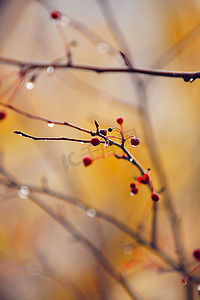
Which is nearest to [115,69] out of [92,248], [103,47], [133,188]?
[133,188]

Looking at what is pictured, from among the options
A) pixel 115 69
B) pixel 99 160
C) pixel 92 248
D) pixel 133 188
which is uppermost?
pixel 99 160

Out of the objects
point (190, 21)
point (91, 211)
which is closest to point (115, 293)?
point (91, 211)

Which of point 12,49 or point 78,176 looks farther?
point 12,49

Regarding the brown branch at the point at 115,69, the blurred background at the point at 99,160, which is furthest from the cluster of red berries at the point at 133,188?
the blurred background at the point at 99,160

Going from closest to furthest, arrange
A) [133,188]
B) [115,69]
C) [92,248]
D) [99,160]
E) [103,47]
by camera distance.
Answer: [115,69]
[133,188]
[92,248]
[103,47]
[99,160]

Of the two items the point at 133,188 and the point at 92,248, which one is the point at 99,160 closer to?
the point at 92,248

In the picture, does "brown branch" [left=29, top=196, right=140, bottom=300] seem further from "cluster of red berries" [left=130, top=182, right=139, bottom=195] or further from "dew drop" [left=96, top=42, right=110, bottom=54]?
"dew drop" [left=96, top=42, right=110, bottom=54]

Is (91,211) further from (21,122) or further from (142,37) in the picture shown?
(142,37)

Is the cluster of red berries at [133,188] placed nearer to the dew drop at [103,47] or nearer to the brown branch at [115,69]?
the brown branch at [115,69]

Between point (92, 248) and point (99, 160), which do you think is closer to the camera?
point (92, 248)
